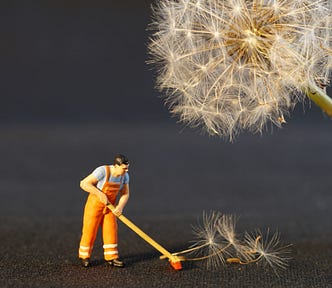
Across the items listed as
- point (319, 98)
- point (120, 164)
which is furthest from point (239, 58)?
point (120, 164)

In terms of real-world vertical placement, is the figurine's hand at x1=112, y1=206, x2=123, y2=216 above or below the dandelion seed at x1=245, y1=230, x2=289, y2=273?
above

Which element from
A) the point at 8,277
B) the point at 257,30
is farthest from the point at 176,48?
the point at 8,277

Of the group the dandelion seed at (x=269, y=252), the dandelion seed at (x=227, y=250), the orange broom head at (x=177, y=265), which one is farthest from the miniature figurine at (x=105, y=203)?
the dandelion seed at (x=269, y=252)

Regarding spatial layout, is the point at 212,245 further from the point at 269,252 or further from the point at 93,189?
the point at 93,189

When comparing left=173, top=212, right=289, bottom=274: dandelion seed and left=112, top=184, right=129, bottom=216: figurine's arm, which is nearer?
left=112, top=184, right=129, bottom=216: figurine's arm

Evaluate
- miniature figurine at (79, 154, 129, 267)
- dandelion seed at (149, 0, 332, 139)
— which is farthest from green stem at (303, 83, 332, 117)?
miniature figurine at (79, 154, 129, 267)

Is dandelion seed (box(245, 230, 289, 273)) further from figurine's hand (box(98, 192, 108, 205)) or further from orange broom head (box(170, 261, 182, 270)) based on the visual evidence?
figurine's hand (box(98, 192, 108, 205))

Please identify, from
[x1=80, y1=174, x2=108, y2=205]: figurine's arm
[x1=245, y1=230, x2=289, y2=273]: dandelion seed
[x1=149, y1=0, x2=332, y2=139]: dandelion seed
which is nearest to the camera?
[x1=149, y1=0, x2=332, y2=139]: dandelion seed
